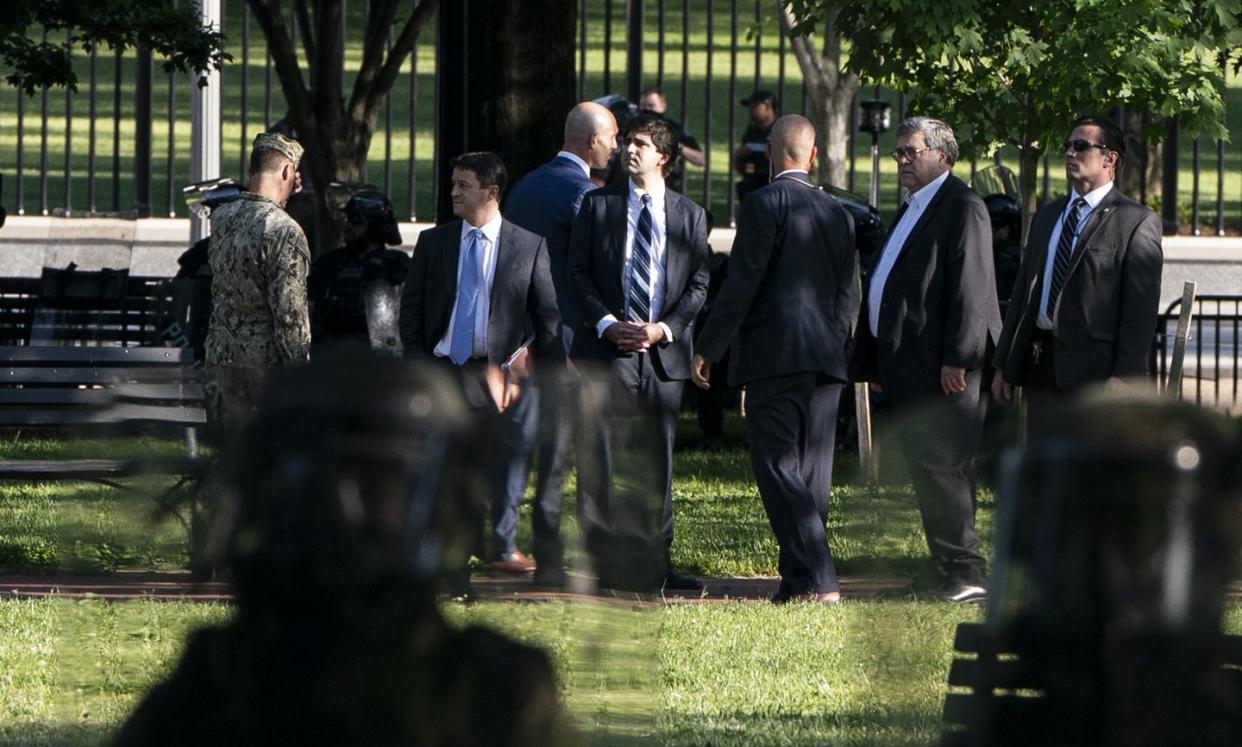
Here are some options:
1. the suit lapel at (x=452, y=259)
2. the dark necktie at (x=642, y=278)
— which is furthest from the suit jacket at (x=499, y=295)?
the dark necktie at (x=642, y=278)

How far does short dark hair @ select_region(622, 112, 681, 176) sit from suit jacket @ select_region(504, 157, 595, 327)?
0.50m

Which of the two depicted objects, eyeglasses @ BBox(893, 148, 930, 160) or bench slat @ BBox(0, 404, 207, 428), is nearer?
bench slat @ BBox(0, 404, 207, 428)

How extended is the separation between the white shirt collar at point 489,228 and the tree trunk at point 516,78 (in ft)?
9.68

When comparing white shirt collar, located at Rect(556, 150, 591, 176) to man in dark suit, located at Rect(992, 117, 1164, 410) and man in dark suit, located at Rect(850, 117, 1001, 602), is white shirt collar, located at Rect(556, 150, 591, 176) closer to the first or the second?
man in dark suit, located at Rect(850, 117, 1001, 602)

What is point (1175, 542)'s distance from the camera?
2680 mm

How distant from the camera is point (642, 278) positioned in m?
7.76

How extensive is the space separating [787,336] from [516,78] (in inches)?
147

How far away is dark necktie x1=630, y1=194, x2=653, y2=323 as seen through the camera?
7734 mm

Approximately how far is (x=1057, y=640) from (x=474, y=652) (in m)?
0.78

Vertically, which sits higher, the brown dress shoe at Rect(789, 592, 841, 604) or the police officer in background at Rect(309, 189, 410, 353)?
the police officer in background at Rect(309, 189, 410, 353)

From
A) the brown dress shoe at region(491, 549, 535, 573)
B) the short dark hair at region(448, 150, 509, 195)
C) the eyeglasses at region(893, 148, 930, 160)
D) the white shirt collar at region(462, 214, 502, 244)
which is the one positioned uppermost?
the eyeglasses at region(893, 148, 930, 160)

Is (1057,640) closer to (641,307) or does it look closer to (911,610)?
(911,610)

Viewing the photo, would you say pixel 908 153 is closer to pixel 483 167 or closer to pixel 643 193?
pixel 643 193

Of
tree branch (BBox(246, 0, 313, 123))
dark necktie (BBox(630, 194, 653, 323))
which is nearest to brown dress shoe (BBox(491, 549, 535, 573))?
dark necktie (BBox(630, 194, 653, 323))
